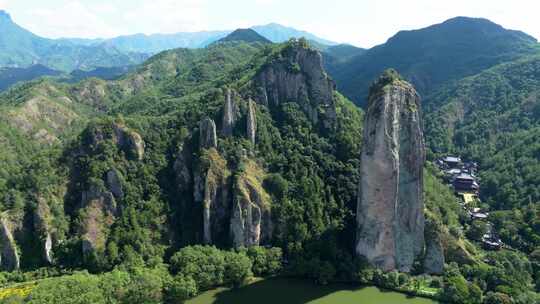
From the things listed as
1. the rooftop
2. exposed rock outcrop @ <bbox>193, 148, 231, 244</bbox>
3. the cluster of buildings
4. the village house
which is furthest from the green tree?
the rooftop

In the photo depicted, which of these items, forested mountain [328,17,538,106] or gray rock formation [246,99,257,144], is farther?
forested mountain [328,17,538,106]

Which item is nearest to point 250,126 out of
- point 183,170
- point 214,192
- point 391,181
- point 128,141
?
point 183,170

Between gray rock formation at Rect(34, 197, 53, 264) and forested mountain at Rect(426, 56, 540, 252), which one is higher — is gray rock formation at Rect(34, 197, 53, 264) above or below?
below

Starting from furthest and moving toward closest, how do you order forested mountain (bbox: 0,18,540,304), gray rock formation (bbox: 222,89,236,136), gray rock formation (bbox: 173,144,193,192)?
gray rock formation (bbox: 222,89,236,136), gray rock formation (bbox: 173,144,193,192), forested mountain (bbox: 0,18,540,304)

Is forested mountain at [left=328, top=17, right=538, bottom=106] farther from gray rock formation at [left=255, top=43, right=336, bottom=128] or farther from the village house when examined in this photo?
gray rock formation at [left=255, top=43, right=336, bottom=128]

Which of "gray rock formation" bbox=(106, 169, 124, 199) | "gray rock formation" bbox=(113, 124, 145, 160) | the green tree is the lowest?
the green tree

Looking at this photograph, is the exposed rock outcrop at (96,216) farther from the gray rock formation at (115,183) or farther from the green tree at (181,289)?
the green tree at (181,289)
